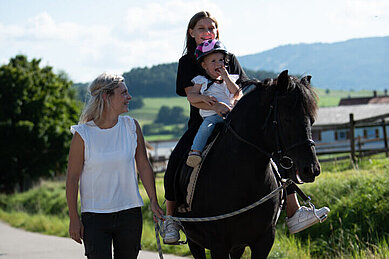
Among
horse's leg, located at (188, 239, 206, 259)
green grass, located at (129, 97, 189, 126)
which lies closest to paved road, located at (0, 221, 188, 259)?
horse's leg, located at (188, 239, 206, 259)

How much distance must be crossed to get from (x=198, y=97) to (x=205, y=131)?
0.36 m

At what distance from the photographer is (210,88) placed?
6230 mm

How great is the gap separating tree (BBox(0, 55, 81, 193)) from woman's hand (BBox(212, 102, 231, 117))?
103 ft

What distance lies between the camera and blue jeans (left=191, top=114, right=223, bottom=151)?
6.03m

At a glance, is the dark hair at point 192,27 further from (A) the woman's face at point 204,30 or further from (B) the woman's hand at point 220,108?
(B) the woman's hand at point 220,108

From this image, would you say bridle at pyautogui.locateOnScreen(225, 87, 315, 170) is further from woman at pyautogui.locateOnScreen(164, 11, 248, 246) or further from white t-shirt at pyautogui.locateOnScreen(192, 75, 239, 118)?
woman at pyautogui.locateOnScreen(164, 11, 248, 246)

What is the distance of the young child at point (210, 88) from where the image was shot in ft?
19.7

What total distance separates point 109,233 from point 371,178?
24.2ft

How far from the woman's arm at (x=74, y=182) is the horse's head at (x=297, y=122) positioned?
1.78 meters

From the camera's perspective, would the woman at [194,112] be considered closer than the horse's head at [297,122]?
No

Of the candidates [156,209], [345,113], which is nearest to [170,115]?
[345,113]

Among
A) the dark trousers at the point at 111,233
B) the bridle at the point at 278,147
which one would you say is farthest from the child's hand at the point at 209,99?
the dark trousers at the point at 111,233

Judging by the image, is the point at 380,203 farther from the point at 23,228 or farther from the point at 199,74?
the point at 23,228

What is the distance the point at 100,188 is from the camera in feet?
17.6
